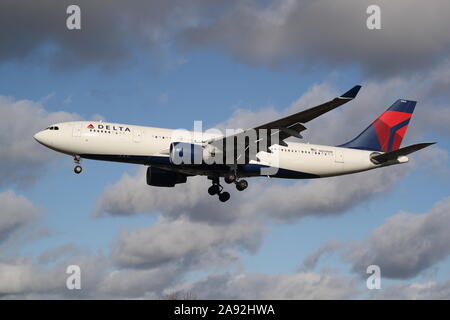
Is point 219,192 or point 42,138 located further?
point 219,192

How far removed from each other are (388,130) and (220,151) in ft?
55.3

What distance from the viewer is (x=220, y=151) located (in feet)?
137

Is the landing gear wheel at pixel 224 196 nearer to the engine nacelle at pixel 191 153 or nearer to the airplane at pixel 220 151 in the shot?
the airplane at pixel 220 151

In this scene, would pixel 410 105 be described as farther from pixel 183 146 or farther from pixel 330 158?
pixel 183 146

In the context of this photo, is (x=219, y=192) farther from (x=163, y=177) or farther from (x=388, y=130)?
(x=388, y=130)

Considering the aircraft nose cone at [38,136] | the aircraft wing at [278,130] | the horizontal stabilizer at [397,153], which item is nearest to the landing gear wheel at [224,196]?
the aircraft wing at [278,130]

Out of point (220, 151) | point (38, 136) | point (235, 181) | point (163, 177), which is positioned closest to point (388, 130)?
point (235, 181)

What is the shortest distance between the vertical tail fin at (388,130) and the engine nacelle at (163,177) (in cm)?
1352

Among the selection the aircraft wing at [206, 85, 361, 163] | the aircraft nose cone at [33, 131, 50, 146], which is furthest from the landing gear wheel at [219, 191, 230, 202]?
the aircraft nose cone at [33, 131, 50, 146]

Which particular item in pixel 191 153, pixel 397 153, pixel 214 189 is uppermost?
pixel 397 153

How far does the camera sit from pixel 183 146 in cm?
3997

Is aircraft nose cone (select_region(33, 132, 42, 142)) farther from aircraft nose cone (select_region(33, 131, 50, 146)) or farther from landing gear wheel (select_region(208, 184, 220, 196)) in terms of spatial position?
landing gear wheel (select_region(208, 184, 220, 196))

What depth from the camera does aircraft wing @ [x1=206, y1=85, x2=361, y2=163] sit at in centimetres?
3394

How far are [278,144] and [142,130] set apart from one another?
897 cm
